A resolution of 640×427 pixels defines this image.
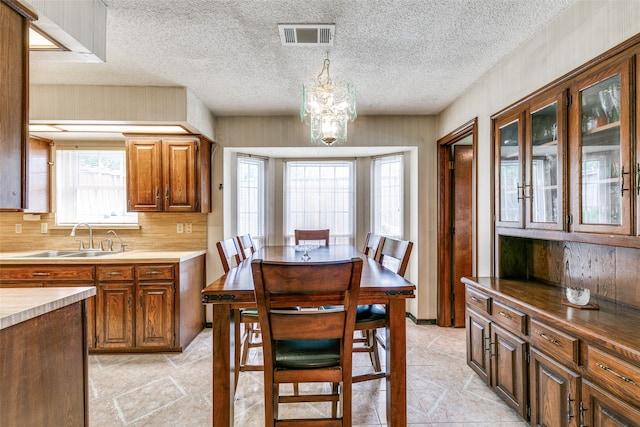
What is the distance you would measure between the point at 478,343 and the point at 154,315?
9.14 feet

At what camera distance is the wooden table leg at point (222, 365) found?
1821 millimetres

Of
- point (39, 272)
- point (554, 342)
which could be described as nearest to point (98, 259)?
point (39, 272)

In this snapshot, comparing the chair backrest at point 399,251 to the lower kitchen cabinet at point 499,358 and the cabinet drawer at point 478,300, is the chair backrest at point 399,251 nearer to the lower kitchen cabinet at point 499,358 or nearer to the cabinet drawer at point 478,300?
the cabinet drawer at point 478,300

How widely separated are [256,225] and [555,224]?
3.45 meters

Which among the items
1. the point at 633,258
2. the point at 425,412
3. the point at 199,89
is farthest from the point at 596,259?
the point at 199,89

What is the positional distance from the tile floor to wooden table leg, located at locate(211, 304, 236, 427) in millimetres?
302

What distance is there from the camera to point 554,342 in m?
1.75

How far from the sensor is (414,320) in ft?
13.7

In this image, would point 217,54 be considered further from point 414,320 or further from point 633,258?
point 414,320

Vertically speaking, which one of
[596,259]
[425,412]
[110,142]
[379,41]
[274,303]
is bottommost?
[425,412]

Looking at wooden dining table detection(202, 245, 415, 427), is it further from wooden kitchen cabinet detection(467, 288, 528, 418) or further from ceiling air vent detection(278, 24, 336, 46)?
ceiling air vent detection(278, 24, 336, 46)

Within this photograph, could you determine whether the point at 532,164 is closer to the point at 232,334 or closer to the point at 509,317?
the point at 509,317

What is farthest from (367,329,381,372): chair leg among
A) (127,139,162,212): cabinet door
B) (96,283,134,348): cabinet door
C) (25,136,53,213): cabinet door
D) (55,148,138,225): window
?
(25,136,53,213): cabinet door

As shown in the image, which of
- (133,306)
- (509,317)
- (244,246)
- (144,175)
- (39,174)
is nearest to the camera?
(509,317)
